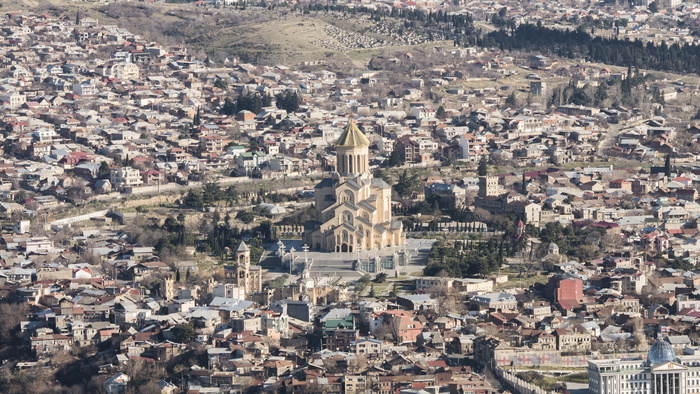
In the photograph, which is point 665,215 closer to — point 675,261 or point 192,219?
point 675,261

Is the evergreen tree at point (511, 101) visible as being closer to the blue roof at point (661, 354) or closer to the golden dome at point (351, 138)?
the golden dome at point (351, 138)

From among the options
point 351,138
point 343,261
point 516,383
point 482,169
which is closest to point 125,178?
point 482,169

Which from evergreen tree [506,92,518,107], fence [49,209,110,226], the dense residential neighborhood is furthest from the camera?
evergreen tree [506,92,518,107]

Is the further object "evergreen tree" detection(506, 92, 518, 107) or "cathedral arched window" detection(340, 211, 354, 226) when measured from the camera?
"evergreen tree" detection(506, 92, 518, 107)

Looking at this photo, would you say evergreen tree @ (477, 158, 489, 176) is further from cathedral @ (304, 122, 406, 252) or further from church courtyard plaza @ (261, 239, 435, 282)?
church courtyard plaza @ (261, 239, 435, 282)

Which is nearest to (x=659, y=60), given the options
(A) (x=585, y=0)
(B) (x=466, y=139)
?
(B) (x=466, y=139)

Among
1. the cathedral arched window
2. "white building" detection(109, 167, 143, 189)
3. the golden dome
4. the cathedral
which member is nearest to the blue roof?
the cathedral
